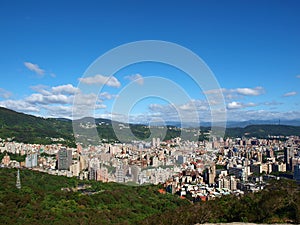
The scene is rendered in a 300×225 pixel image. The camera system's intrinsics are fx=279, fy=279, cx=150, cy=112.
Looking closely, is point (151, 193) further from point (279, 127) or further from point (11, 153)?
point (279, 127)

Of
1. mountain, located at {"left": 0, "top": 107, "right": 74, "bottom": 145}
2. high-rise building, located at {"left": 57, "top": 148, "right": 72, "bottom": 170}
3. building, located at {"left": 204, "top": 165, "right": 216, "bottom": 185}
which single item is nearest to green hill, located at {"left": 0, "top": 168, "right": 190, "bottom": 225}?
building, located at {"left": 204, "top": 165, "right": 216, "bottom": 185}

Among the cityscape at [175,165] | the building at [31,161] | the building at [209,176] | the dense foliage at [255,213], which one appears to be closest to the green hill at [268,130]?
the cityscape at [175,165]

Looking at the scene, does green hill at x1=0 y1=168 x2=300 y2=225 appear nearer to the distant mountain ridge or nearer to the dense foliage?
the dense foliage

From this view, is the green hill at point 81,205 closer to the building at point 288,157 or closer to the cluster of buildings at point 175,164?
the cluster of buildings at point 175,164

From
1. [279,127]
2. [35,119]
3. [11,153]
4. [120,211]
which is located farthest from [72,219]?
[279,127]

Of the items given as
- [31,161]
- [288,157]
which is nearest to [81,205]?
[31,161]

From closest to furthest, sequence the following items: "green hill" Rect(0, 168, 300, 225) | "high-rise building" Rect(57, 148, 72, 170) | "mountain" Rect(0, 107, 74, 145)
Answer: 1. "green hill" Rect(0, 168, 300, 225)
2. "high-rise building" Rect(57, 148, 72, 170)
3. "mountain" Rect(0, 107, 74, 145)

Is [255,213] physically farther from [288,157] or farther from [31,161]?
[31,161]

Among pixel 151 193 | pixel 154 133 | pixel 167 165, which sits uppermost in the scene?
pixel 154 133

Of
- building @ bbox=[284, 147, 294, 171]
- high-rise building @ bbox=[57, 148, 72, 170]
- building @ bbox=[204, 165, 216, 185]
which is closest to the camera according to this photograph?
building @ bbox=[204, 165, 216, 185]
